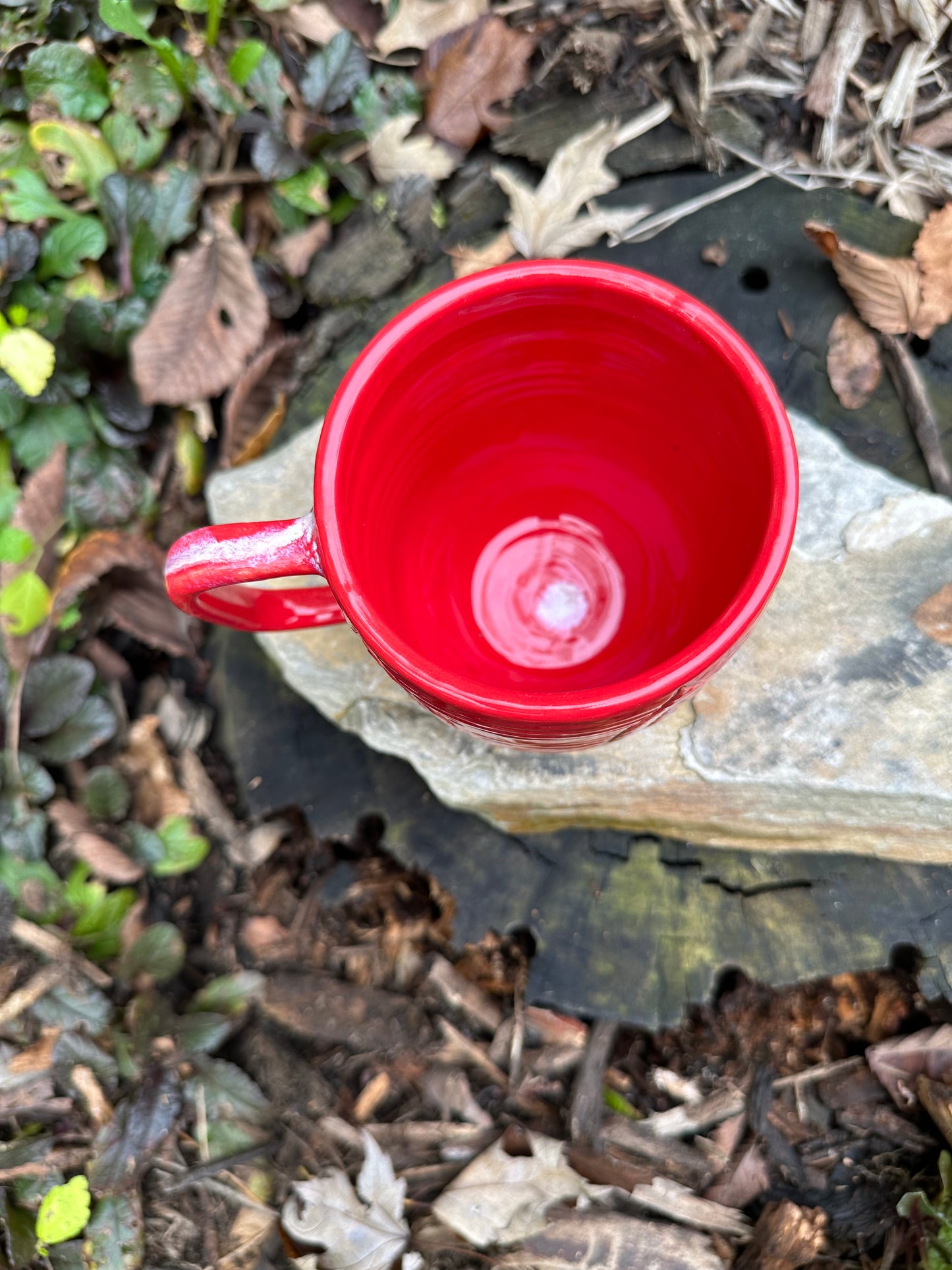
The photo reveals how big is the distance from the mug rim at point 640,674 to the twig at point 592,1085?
0.90 metres

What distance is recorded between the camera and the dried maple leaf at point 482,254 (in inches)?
69.3

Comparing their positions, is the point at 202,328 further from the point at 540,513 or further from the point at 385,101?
the point at 540,513

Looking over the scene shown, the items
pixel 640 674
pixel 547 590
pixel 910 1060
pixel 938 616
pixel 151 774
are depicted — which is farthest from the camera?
pixel 151 774

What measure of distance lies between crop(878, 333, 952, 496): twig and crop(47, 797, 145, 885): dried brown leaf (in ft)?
5.27

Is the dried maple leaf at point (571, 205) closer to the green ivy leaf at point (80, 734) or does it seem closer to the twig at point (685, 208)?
the twig at point (685, 208)

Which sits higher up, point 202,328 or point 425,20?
point 425,20

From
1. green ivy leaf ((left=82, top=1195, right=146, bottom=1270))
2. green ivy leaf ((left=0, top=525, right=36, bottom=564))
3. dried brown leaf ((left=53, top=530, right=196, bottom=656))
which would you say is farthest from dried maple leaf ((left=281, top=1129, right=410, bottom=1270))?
green ivy leaf ((left=0, top=525, right=36, bottom=564))

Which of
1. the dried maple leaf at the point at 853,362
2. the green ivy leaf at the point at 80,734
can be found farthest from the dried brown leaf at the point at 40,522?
the dried maple leaf at the point at 853,362

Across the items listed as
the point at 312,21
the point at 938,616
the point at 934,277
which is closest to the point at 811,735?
the point at 938,616

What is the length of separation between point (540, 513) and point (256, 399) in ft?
1.99

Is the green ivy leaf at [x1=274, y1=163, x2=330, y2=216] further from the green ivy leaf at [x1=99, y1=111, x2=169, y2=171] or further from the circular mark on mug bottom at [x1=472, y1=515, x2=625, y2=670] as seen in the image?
the circular mark on mug bottom at [x1=472, y1=515, x2=625, y2=670]

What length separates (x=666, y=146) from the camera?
1746 mm

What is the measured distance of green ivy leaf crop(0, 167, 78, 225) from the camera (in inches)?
70.8

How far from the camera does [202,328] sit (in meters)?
1.83
